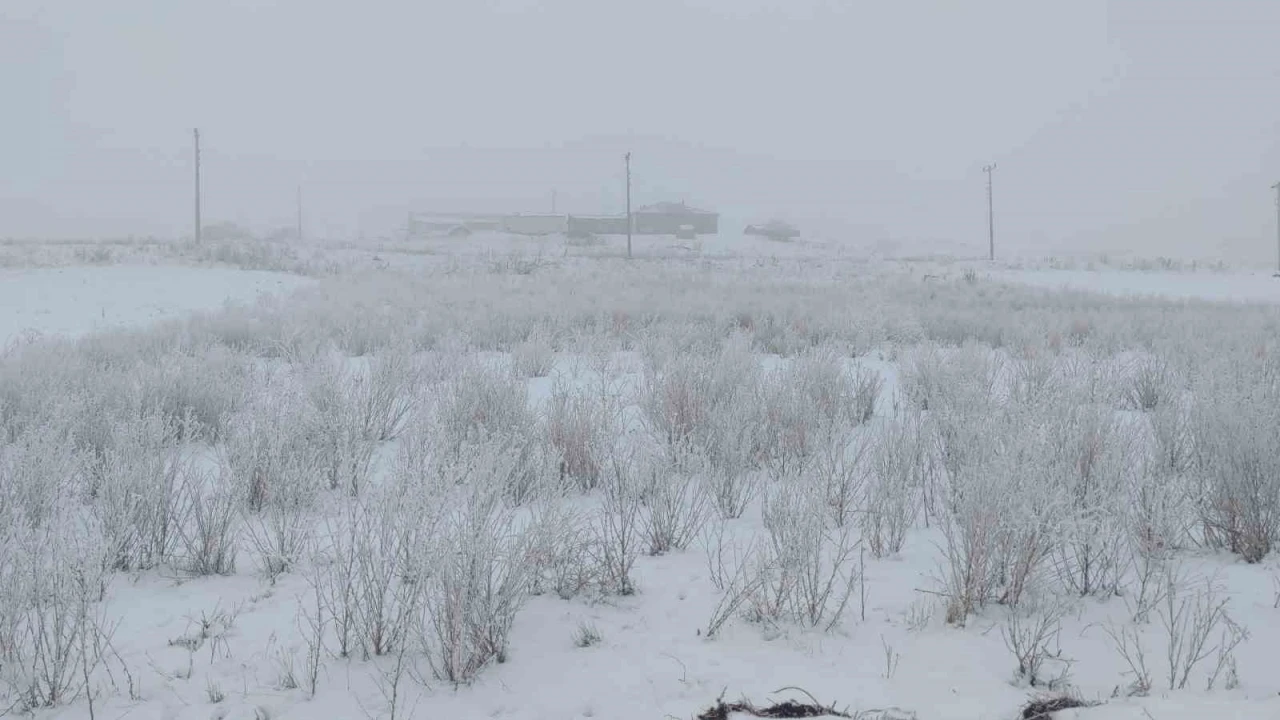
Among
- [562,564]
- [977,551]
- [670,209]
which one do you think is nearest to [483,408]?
[562,564]

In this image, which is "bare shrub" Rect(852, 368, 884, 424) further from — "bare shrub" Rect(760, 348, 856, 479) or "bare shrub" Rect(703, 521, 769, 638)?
"bare shrub" Rect(703, 521, 769, 638)

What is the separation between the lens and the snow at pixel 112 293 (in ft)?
47.8

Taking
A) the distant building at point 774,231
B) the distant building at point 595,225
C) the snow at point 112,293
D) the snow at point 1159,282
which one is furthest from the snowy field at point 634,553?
the distant building at point 774,231

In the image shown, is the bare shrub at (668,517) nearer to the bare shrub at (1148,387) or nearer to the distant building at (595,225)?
the bare shrub at (1148,387)

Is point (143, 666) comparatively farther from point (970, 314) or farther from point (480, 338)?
point (970, 314)

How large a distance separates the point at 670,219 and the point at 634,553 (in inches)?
2281

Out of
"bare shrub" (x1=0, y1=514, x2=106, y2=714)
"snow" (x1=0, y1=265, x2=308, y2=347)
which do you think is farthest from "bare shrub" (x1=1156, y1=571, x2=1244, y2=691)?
"snow" (x1=0, y1=265, x2=308, y2=347)

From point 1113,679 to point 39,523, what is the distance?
4.56 meters

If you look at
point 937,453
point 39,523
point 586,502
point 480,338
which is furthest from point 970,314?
point 39,523

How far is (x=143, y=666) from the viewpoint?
292 centimetres

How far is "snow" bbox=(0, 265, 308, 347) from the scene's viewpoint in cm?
1458

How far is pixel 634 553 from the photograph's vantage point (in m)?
3.50

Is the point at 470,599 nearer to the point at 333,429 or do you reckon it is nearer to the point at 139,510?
the point at 139,510

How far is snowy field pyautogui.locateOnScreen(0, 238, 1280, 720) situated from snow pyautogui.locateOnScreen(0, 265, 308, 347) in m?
9.47
